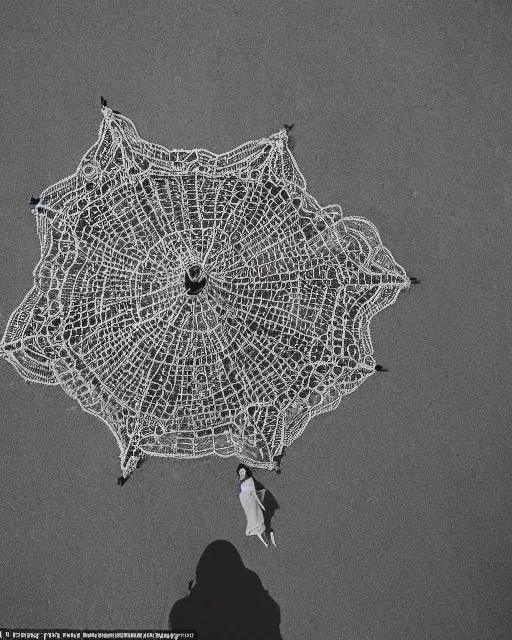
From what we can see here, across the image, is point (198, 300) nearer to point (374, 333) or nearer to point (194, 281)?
point (194, 281)

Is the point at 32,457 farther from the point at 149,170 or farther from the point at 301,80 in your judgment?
the point at 301,80

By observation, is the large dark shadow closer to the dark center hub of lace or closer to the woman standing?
the woman standing

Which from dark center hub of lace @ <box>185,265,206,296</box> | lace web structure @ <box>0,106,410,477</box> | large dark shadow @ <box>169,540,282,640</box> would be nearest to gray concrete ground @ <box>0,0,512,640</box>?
large dark shadow @ <box>169,540,282,640</box>

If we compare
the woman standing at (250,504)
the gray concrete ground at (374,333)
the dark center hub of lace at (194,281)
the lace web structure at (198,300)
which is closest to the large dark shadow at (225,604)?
the gray concrete ground at (374,333)

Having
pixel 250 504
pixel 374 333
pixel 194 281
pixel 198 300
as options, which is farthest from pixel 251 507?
pixel 194 281

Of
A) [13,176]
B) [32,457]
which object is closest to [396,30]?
[13,176]
